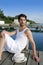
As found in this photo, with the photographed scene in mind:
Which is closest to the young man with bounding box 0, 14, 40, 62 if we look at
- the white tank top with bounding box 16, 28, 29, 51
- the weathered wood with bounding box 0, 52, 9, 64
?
the white tank top with bounding box 16, 28, 29, 51

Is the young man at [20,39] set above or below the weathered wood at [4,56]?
above

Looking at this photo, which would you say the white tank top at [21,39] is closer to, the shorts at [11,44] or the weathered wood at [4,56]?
the shorts at [11,44]

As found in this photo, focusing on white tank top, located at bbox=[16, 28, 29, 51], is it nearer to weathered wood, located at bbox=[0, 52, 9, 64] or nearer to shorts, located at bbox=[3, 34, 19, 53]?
shorts, located at bbox=[3, 34, 19, 53]

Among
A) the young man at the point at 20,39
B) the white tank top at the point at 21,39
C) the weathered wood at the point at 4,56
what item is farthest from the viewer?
the white tank top at the point at 21,39

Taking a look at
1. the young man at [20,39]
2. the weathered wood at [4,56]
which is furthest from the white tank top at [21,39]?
the weathered wood at [4,56]

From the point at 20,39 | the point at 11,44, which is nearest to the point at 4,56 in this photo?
the point at 11,44

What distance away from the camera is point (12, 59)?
3133 mm

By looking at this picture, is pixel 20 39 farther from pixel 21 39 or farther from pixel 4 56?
pixel 4 56

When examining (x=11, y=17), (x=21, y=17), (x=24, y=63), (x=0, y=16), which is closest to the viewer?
(x=24, y=63)

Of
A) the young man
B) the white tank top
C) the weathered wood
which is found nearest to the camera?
the weathered wood

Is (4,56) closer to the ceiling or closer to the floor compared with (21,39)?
closer to the floor

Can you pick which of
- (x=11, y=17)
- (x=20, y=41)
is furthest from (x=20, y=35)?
(x=11, y=17)

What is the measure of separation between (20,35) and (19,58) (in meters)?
0.49

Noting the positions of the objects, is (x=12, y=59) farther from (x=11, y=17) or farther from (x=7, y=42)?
(x=11, y=17)
